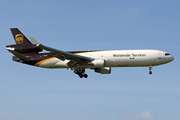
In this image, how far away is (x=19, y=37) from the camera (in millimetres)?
54594

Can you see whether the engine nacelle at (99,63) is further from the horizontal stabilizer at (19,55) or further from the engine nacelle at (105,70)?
the horizontal stabilizer at (19,55)

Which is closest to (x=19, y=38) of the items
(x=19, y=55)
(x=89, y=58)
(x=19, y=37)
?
(x=19, y=37)

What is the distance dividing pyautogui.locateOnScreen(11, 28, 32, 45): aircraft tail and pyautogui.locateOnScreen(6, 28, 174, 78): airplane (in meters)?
1.06

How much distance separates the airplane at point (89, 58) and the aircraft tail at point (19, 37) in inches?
41.7

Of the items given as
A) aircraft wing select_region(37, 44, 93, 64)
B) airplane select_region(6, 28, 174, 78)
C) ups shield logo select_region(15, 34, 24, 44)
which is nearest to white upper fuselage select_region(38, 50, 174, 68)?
airplane select_region(6, 28, 174, 78)

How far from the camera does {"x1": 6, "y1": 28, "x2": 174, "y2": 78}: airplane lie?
49469mm

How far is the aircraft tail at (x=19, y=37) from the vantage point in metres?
54.2

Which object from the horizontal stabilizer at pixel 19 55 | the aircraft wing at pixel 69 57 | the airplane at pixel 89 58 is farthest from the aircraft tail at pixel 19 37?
the aircraft wing at pixel 69 57

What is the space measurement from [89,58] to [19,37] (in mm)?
15210

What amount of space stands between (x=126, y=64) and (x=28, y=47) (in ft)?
60.6

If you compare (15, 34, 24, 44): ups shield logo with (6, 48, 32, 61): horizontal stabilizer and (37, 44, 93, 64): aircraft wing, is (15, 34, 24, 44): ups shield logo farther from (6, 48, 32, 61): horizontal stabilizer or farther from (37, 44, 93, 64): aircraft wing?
(37, 44, 93, 64): aircraft wing

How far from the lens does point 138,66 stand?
50969mm

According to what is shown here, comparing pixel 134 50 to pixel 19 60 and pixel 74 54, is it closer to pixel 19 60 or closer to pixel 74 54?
pixel 74 54

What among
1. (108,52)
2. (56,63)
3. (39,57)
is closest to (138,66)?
(108,52)
